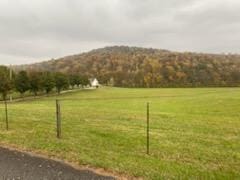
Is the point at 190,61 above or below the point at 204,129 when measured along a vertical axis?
above

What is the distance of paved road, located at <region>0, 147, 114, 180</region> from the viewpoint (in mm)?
7152

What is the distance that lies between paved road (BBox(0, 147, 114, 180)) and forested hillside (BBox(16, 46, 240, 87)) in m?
114

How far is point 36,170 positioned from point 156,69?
134431mm

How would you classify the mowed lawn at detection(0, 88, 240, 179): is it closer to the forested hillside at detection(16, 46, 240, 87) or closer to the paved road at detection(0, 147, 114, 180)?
the paved road at detection(0, 147, 114, 180)

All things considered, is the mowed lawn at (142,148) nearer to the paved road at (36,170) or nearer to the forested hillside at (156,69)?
the paved road at (36,170)

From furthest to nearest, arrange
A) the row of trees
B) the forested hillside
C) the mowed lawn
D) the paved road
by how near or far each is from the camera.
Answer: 1. the forested hillside
2. the row of trees
3. the mowed lawn
4. the paved road

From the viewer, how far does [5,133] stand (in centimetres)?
1273

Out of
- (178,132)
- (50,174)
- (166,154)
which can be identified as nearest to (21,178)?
(50,174)

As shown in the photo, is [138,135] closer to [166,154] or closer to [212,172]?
[166,154]

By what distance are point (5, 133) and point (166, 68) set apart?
130 m

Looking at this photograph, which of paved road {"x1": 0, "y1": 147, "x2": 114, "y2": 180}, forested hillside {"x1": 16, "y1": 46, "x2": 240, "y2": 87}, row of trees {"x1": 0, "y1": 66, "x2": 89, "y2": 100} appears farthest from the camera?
forested hillside {"x1": 16, "y1": 46, "x2": 240, "y2": 87}

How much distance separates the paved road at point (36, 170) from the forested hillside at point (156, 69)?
113689mm

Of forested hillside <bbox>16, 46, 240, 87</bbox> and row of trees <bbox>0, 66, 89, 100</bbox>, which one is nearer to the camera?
row of trees <bbox>0, 66, 89, 100</bbox>

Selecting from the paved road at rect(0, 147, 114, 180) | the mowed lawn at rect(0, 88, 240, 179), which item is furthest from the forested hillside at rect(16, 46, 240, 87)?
the paved road at rect(0, 147, 114, 180)
